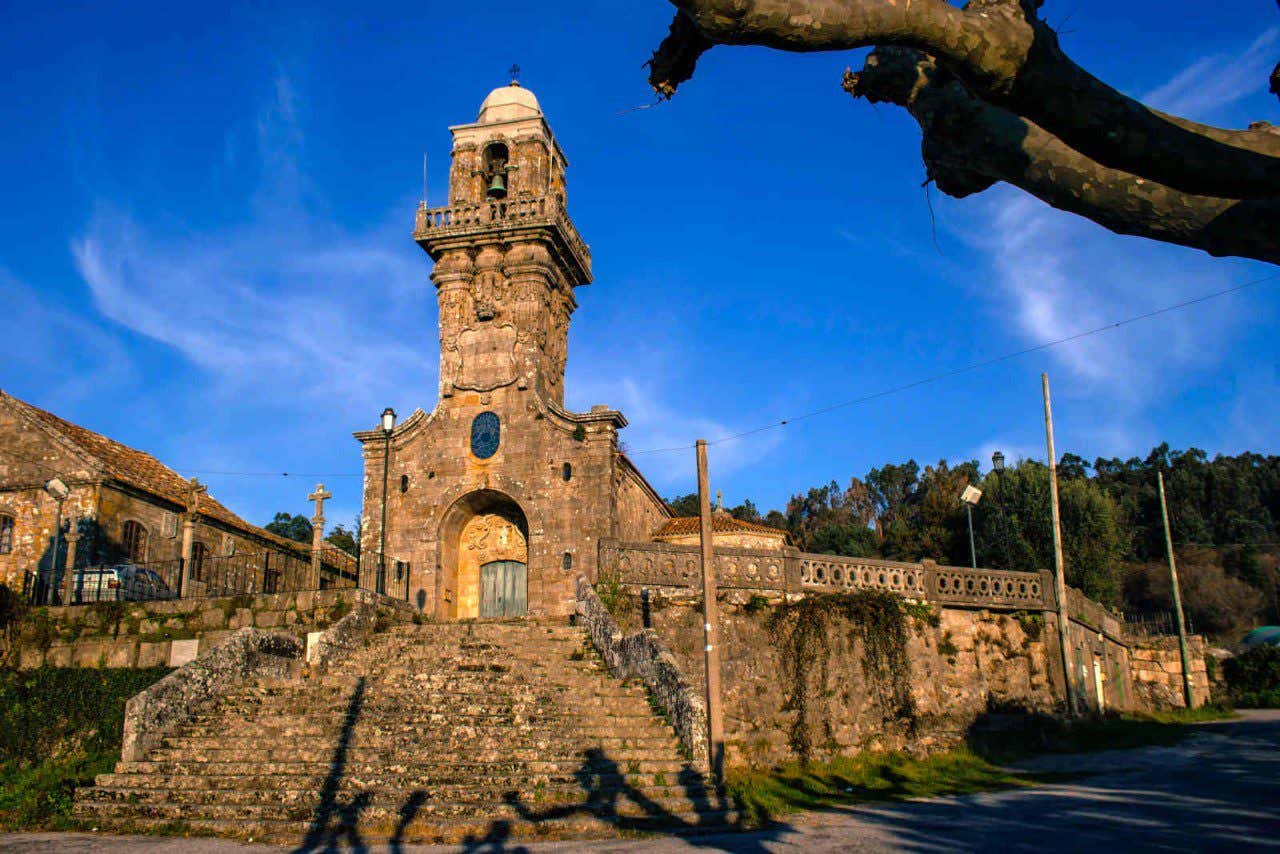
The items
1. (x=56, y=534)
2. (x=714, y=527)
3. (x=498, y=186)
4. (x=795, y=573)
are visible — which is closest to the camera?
(x=795, y=573)

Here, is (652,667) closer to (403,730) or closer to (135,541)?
(403,730)

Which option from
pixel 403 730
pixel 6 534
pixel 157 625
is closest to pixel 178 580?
pixel 6 534

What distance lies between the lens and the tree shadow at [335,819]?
10453 mm

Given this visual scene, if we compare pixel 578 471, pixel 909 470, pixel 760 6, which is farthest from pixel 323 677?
pixel 909 470

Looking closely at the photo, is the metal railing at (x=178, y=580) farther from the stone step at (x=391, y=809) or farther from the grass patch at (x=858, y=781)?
the grass patch at (x=858, y=781)

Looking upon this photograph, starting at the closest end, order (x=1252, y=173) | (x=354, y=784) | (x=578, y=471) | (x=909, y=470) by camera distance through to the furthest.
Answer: (x=1252, y=173) < (x=354, y=784) < (x=578, y=471) < (x=909, y=470)

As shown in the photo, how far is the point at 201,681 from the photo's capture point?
47.2 ft

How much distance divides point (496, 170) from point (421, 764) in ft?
63.6

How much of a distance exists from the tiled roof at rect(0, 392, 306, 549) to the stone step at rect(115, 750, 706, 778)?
631 inches

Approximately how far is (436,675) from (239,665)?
10.2 feet

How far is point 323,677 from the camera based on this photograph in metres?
15.7

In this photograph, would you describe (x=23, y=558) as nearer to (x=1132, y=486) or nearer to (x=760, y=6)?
(x=760, y=6)

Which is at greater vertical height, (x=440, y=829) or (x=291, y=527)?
(x=291, y=527)

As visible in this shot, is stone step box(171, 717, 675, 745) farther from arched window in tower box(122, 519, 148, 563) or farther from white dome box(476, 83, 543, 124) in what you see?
white dome box(476, 83, 543, 124)
